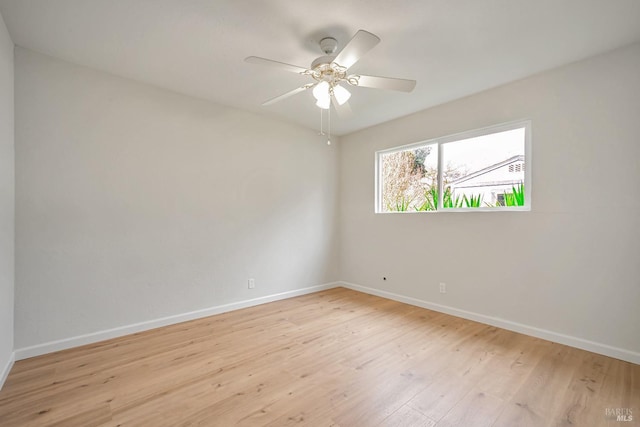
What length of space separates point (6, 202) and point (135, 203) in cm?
89

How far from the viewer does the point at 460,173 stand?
337 centimetres

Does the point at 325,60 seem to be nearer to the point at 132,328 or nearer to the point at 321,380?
the point at 321,380

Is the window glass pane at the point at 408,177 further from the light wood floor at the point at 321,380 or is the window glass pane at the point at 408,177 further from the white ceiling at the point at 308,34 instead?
the light wood floor at the point at 321,380

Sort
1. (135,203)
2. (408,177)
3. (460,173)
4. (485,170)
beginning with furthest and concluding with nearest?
(408,177) < (460,173) < (485,170) < (135,203)

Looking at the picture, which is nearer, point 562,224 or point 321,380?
point 321,380

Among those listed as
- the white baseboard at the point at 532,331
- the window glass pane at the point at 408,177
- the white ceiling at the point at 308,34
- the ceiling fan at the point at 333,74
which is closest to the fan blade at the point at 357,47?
the ceiling fan at the point at 333,74

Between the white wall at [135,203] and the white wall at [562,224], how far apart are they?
217 cm

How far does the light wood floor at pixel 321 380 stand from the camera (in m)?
1.63

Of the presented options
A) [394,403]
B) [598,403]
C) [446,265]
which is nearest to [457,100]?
[446,265]

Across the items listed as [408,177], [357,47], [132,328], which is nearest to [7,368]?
[132,328]

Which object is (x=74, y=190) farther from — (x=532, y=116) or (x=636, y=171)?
(x=636, y=171)

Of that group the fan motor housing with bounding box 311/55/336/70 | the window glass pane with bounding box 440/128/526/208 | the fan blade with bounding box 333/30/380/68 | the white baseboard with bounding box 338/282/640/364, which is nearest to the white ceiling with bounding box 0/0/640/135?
the fan motor housing with bounding box 311/55/336/70

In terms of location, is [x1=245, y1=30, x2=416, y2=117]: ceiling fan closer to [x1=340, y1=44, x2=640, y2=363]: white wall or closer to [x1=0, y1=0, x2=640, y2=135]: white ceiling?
[x1=0, y1=0, x2=640, y2=135]: white ceiling

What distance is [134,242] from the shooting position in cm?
284
